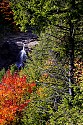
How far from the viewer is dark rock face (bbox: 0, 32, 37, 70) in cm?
5331

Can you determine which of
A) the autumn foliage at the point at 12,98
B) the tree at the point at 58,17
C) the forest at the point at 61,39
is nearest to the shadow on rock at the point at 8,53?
the autumn foliage at the point at 12,98

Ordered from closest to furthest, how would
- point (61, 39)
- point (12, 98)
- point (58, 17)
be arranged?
point (58, 17) → point (61, 39) → point (12, 98)

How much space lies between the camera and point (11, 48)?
5562 cm

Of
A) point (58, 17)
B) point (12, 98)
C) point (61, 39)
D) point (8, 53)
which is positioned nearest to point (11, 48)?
point (8, 53)

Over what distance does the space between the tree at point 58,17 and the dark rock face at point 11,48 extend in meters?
40.2

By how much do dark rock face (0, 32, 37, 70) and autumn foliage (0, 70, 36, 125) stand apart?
1050 inches

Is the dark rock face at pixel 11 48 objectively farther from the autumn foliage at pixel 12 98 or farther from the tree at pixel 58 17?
the tree at pixel 58 17

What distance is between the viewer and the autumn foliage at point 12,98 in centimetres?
2150

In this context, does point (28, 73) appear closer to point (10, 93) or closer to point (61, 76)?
point (10, 93)

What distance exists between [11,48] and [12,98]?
33.2m

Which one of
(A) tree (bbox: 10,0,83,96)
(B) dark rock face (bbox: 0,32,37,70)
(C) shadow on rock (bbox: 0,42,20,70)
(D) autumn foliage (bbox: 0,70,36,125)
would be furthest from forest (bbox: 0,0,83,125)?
(B) dark rock face (bbox: 0,32,37,70)

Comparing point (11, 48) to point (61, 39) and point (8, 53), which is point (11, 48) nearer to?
point (8, 53)

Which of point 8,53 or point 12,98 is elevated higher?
point 12,98

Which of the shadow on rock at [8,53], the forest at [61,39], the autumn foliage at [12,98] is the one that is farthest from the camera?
the shadow on rock at [8,53]
